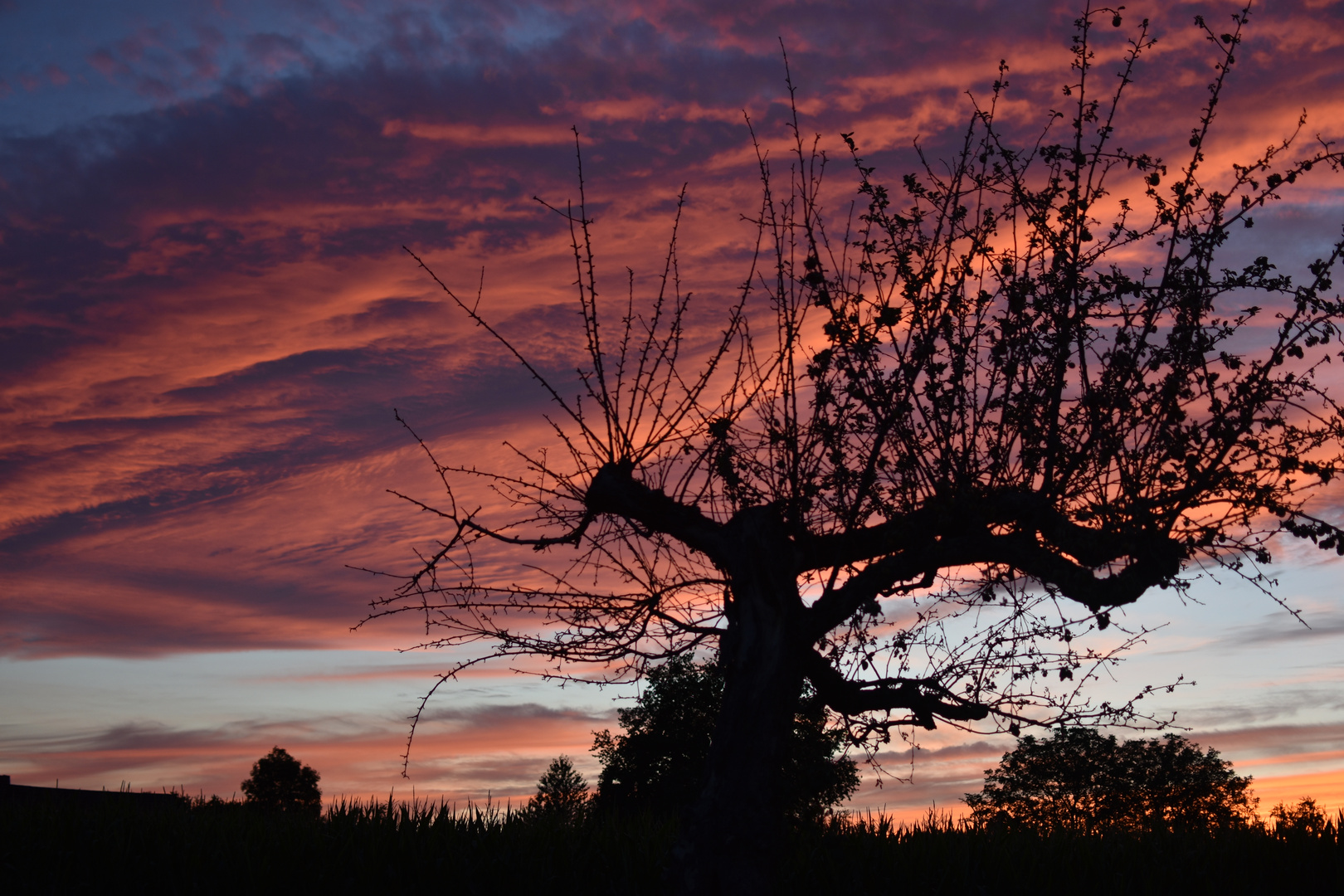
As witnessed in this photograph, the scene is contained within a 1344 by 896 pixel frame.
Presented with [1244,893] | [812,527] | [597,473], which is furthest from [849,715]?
[1244,893]

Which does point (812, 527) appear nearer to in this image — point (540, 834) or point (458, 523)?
point (458, 523)

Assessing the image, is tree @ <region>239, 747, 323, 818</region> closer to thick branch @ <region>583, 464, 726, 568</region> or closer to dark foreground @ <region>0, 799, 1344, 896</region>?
dark foreground @ <region>0, 799, 1344, 896</region>

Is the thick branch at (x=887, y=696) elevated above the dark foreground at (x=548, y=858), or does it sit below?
above

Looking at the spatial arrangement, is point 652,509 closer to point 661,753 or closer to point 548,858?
point 548,858

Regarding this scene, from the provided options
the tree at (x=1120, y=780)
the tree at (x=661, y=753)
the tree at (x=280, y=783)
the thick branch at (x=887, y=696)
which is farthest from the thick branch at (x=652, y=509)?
the tree at (x=280, y=783)

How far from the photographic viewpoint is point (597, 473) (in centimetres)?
934

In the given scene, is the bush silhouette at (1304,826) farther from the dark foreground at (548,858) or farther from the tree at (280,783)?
the tree at (280,783)

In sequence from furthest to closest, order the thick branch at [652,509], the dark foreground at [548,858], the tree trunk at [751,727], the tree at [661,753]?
the tree at [661,753]
the dark foreground at [548,858]
the thick branch at [652,509]
the tree trunk at [751,727]

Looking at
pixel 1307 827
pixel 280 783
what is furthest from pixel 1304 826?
pixel 280 783

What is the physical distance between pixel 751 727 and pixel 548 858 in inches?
193

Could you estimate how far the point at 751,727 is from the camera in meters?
8.38

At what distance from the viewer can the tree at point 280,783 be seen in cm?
4506

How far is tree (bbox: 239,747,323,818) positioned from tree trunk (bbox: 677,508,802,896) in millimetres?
41610

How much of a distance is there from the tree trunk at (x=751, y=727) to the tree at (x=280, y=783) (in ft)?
137
